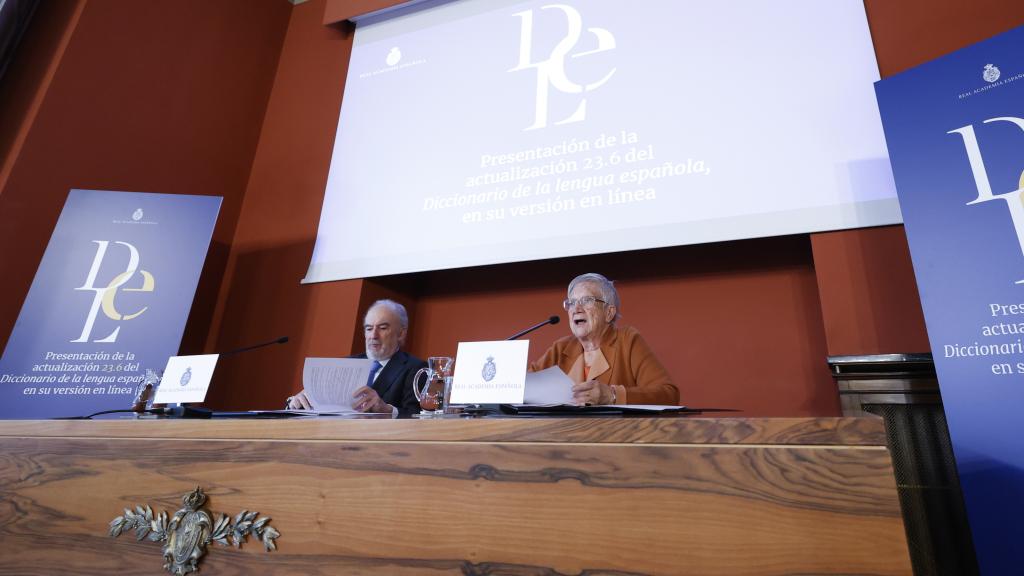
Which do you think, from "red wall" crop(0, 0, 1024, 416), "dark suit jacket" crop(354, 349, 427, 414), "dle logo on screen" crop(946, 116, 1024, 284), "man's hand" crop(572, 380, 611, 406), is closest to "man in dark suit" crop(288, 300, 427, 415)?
"dark suit jacket" crop(354, 349, 427, 414)

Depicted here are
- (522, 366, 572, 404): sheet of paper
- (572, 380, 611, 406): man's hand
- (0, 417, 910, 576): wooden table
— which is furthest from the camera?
(572, 380, 611, 406): man's hand

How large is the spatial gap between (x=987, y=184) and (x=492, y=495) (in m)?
1.61

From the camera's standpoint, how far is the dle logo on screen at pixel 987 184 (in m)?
1.44

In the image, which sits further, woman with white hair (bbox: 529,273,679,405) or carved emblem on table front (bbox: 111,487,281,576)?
woman with white hair (bbox: 529,273,679,405)

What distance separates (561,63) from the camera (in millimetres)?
2633

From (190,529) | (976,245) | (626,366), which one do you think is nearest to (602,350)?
(626,366)

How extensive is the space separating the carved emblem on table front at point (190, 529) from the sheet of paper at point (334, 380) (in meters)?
0.51

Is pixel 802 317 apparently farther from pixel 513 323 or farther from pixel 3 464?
pixel 3 464

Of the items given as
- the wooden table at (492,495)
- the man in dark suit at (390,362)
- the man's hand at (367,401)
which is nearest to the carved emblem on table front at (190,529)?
the wooden table at (492,495)

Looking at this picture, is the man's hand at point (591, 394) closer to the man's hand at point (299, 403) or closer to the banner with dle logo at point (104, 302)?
the man's hand at point (299, 403)

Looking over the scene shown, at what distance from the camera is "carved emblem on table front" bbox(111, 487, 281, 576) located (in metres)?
0.76

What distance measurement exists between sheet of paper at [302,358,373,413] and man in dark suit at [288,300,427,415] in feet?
1.52

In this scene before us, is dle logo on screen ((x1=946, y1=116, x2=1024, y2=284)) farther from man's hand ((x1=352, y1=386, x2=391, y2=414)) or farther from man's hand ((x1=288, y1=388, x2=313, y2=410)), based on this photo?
man's hand ((x1=288, y1=388, x2=313, y2=410))

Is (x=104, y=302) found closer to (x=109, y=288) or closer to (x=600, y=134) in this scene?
(x=109, y=288)
